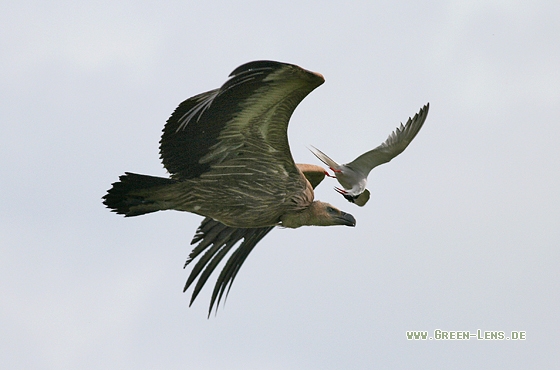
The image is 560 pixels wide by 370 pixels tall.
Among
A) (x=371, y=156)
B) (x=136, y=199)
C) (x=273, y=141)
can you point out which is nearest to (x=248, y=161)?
(x=273, y=141)

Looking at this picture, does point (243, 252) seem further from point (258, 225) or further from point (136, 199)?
point (136, 199)

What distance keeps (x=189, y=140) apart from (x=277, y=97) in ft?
3.23

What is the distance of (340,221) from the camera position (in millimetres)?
11719

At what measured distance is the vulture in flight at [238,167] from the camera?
10.2 metres

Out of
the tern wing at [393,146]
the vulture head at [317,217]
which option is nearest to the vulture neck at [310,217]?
the vulture head at [317,217]

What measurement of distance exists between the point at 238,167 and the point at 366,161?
2.01 meters

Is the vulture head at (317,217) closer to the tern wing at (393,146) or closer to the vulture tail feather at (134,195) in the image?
the tern wing at (393,146)

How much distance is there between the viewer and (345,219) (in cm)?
1175

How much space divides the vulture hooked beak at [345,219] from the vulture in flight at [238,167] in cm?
1

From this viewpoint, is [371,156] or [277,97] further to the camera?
[371,156]

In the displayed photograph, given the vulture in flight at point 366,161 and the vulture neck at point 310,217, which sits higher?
the vulture in flight at point 366,161

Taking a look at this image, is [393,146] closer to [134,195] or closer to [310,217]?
[310,217]

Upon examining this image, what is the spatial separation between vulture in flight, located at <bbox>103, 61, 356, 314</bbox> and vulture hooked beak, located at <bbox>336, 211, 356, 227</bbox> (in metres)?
0.01

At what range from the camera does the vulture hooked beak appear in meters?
11.7
